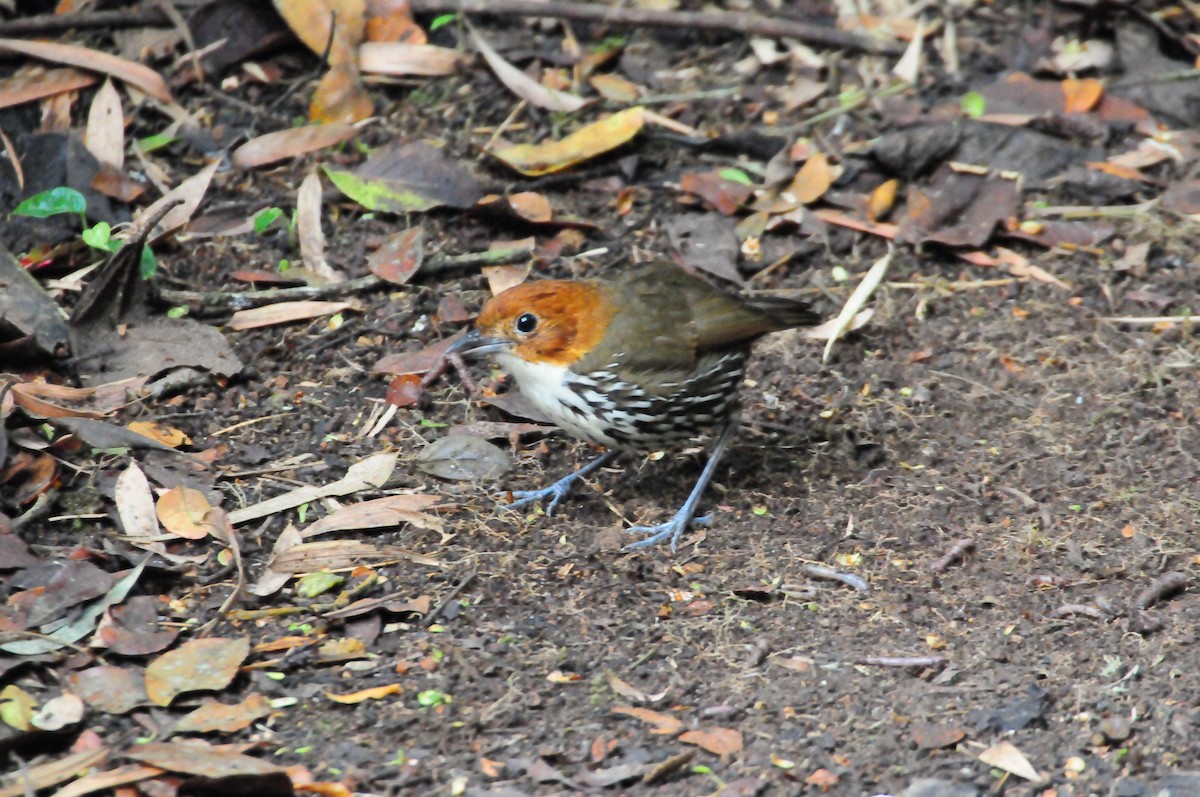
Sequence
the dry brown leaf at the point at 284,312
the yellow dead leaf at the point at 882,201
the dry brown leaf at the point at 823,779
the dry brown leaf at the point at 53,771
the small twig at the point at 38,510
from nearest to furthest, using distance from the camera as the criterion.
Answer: the dry brown leaf at the point at 53,771, the dry brown leaf at the point at 823,779, the small twig at the point at 38,510, the dry brown leaf at the point at 284,312, the yellow dead leaf at the point at 882,201

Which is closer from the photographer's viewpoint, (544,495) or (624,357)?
(624,357)

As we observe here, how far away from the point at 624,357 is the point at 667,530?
0.65 metres

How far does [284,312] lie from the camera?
5.83 m

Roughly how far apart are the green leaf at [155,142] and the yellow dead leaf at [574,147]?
5.03 ft

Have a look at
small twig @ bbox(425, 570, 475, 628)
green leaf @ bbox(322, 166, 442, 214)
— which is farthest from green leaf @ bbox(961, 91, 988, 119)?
small twig @ bbox(425, 570, 475, 628)

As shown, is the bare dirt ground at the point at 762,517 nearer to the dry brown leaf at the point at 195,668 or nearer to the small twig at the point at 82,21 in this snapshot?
the dry brown leaf at the point at 195,668

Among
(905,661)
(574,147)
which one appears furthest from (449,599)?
(574,147)

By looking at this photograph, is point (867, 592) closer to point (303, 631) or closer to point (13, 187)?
point (303, 631)

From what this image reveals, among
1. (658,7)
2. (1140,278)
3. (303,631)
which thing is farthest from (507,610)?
(658,7)

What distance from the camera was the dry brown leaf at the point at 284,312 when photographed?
5.77 meters

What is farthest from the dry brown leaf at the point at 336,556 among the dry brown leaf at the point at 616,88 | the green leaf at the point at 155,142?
the dry brown leaf at the point at 616,88

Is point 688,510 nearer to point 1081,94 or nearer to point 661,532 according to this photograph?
point 661,532

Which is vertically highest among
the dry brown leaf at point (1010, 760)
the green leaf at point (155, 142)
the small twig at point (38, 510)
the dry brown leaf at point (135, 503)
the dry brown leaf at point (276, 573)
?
the green leaf at point (155, 142)

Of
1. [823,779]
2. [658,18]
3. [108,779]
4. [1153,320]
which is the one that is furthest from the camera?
[658,18]
